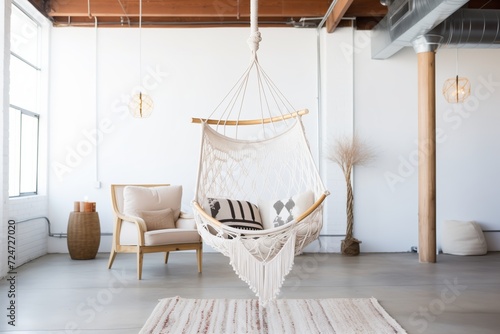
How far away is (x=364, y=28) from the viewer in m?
6.48

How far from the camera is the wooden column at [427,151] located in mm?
5578

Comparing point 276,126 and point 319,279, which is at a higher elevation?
point 276,126

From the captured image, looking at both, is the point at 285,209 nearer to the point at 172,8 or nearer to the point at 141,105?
the point at 141,105

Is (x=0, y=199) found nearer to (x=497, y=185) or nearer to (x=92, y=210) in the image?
(x=92, y=210)

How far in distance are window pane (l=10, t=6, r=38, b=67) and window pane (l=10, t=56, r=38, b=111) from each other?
0.11 metres

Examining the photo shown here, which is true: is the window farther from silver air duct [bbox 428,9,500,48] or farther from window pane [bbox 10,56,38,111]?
silver air duct [bbox 428,9,500,48]

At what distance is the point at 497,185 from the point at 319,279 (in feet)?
10.3

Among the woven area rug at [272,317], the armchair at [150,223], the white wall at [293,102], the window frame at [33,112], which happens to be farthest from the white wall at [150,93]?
the woven area rug at [272,317]

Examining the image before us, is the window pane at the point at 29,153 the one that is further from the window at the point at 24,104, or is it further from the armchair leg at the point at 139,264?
the armchair leg at the point at 139,264

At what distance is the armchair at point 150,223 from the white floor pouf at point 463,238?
9.98 feet

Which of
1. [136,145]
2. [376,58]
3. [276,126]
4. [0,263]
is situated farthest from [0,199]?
[376,58]

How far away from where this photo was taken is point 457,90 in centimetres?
588

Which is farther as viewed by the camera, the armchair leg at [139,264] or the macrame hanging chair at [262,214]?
the armchair leg at [139,264]

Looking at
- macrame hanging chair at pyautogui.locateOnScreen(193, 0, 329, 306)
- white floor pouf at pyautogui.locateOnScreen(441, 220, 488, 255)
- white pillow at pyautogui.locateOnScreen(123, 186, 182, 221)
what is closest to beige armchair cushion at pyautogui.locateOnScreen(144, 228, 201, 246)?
white pillow at pyautogui.locateOnScreen(123, 186, 182, 221)
